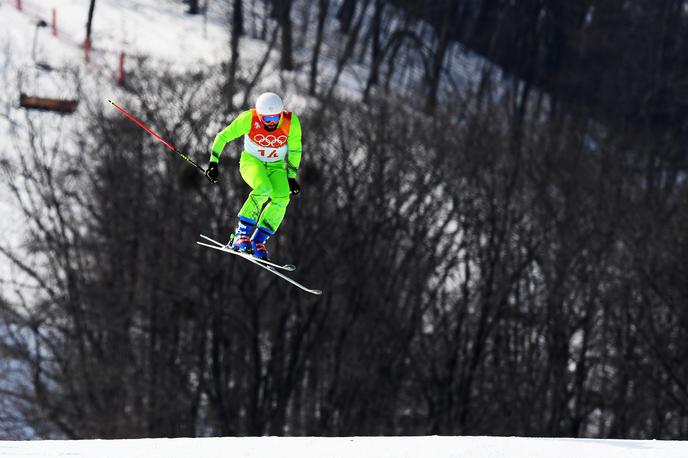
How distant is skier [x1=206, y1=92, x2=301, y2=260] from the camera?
32.5ft

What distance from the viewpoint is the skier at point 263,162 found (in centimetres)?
989

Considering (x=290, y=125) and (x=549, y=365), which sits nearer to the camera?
(x=290, y=125)

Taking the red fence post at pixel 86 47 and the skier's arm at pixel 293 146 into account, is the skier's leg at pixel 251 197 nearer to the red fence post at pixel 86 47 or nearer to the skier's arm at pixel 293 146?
the skier's arm at pixel 293 146

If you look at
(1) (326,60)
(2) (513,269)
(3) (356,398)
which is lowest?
(3) (356,398)

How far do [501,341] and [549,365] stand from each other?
223 centimetres

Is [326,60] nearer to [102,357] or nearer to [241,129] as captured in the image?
[102,357]

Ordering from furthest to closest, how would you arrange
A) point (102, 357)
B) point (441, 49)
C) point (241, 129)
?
point (441, 49) < point (102, 357) < point (241, 129)

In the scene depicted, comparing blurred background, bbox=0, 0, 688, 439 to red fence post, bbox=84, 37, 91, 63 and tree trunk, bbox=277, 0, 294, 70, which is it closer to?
tree trunk, bbox=277, 0, 294, 70

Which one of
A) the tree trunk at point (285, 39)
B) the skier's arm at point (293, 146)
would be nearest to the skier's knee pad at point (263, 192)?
the skier's arm at point (293, 146)

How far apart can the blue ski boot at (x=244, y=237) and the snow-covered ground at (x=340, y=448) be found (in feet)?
6.60

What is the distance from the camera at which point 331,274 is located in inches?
1336

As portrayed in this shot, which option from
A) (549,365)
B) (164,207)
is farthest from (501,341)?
(164,207)

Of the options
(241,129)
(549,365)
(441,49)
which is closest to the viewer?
(241,129)

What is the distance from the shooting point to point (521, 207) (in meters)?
36.3
